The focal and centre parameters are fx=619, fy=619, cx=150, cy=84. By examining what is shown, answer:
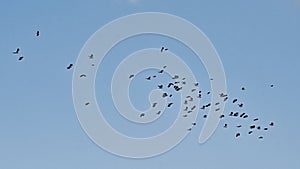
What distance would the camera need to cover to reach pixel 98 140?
3397cm

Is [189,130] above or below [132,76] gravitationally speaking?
below

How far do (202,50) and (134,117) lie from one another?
5332 millimetres

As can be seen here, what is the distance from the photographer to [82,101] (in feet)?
113

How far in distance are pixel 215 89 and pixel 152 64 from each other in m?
3.69

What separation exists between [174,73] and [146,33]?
2.96m

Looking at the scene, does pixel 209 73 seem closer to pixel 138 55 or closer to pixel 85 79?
pixel 138 55

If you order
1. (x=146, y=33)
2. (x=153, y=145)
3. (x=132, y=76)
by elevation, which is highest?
(x=146, y=33)

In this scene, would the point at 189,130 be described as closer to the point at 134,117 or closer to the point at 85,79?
the point at 134,117

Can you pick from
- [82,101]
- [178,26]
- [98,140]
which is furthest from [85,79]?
[178,26]

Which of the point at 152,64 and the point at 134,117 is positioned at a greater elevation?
the point at 152,64

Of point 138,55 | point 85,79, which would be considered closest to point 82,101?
point 85,79

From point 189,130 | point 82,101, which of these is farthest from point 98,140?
point 189,130

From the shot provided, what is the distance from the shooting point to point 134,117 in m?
33.7

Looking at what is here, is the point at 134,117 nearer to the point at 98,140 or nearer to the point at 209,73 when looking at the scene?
the point at 98,140
